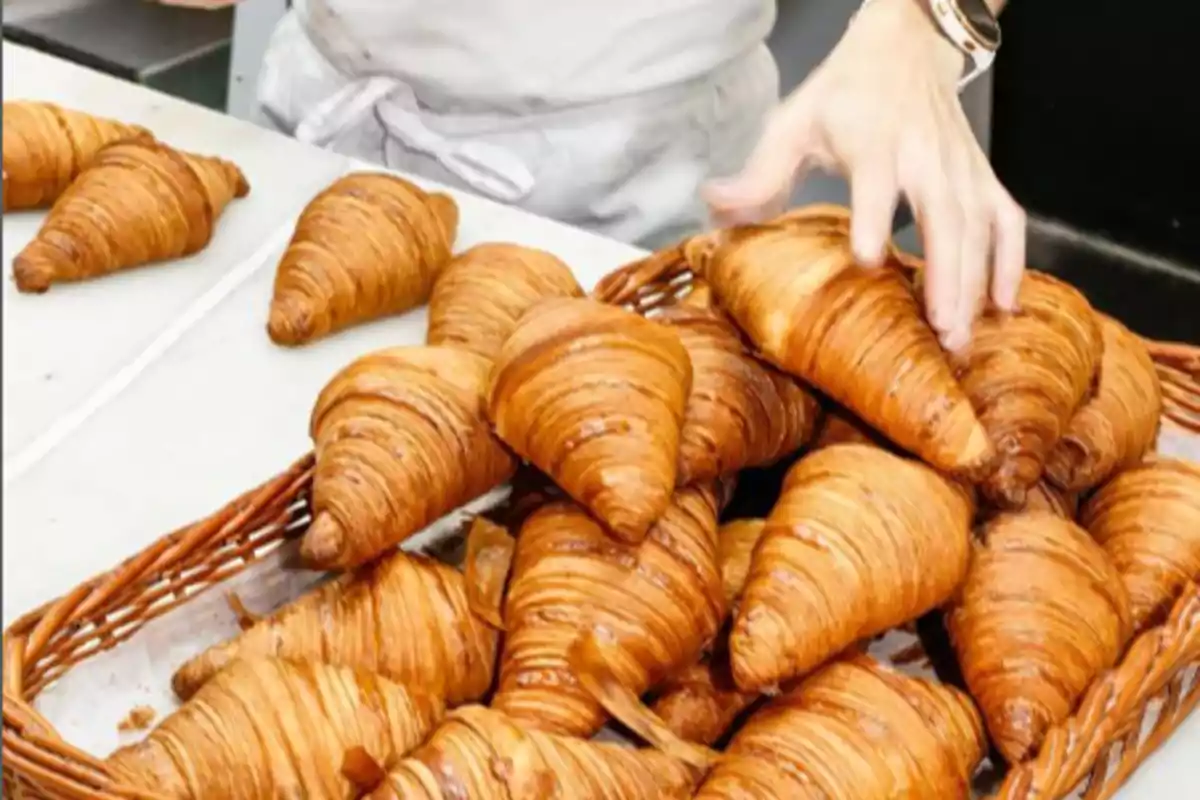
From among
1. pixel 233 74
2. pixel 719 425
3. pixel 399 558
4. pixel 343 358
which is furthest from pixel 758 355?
pixel 233 74

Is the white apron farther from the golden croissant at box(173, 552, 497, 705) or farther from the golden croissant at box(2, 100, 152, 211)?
the golden croissant at box(173, 552, 497, 705)

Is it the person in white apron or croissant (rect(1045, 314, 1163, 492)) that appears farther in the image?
the person in white apron

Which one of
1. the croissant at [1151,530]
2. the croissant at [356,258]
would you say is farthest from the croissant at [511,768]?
the croissant at [356,258]

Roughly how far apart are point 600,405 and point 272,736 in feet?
0.53

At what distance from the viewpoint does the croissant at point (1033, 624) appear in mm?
477

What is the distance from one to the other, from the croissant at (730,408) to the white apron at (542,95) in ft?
1.25

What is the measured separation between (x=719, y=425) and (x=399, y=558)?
0.14m

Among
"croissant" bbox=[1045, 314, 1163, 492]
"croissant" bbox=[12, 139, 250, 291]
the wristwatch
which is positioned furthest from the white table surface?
the wristwatch

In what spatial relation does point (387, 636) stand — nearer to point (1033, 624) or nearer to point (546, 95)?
point (1033, 624)

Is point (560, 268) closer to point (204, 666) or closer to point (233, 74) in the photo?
point (204, 666)

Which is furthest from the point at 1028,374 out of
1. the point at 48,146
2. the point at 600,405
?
the point at 48,146

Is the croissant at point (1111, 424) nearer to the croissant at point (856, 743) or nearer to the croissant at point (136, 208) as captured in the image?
the croissant at point (856, 743)

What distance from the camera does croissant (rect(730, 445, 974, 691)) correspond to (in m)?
0.46

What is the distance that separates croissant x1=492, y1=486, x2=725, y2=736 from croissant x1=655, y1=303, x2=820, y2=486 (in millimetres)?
30
